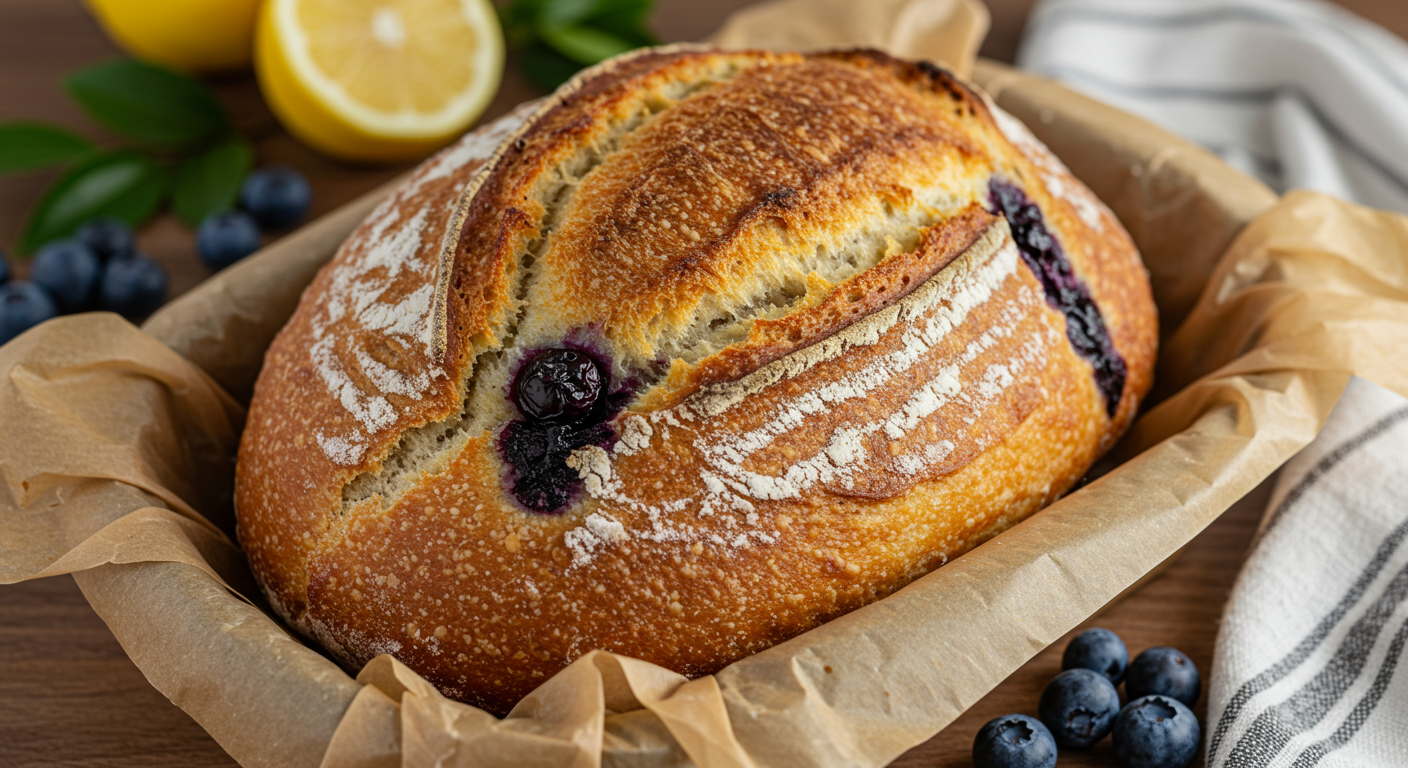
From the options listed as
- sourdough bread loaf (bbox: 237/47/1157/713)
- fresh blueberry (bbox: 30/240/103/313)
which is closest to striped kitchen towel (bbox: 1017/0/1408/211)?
sourdough bread loaf (bbox: 237/47/1157/713)

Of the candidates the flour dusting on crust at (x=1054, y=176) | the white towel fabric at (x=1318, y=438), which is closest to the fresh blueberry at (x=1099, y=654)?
the white towel fabric at (x=1318, y=438)

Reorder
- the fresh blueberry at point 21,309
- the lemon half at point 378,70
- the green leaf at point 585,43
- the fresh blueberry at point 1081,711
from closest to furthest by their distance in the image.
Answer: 1. the fresh blueberry at point 1081,711
2. the fresh blueberry at point 21,309
3. the lemon half at point 378,70
4. the green leaf at point 585,43

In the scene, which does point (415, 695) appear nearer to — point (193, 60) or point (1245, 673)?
point (1245, 673)

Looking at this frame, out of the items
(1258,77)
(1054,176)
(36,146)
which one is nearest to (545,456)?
(1054,176)

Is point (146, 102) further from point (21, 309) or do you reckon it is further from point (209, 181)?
point (21, 309)

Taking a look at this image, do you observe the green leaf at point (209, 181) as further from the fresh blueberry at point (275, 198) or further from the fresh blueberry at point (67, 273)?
the fresh blueberry at point (67, 273)
